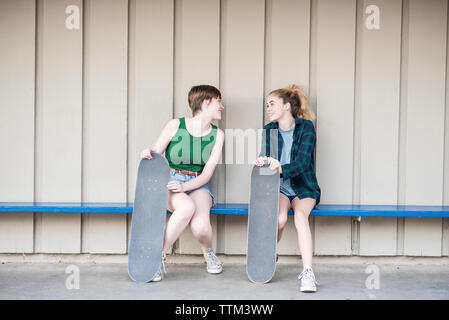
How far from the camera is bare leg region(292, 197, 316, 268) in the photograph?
2.89 meters

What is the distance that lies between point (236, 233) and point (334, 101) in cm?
116

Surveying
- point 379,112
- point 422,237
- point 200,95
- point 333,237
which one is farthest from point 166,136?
point 422,237

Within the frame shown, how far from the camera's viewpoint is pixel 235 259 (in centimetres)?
355

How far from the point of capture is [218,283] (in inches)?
117

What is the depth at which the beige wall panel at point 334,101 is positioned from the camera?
350cm

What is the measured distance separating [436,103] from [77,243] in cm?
272

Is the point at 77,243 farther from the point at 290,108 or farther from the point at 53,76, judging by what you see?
the point at 290,108

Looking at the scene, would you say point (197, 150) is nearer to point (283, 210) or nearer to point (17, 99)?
→ point (283, 210)

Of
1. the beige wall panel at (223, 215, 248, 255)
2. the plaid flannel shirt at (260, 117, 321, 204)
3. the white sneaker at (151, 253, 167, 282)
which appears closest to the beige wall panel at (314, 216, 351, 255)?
the plaid flannel shirt at (260, 117, 321, 204)

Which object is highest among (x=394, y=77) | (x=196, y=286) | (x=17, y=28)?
(x=17, y=28)

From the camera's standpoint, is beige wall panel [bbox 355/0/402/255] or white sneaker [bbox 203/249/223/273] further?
beige wall panel [bbox 355/0/402/255]

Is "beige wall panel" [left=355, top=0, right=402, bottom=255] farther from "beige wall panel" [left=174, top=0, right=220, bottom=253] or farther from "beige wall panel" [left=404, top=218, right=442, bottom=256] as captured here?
"beige wall panel" [left=174, top=0, right=220, bottom=253]

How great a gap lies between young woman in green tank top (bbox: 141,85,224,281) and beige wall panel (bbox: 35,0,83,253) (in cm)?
71

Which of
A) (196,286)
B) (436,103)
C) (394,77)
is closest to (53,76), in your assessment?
(196,286)
